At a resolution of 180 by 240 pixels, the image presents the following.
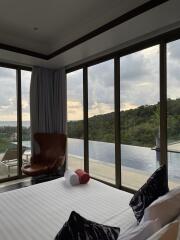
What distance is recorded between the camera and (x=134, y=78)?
10.4 feet

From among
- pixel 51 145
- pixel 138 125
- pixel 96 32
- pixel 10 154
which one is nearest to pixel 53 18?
pixel 96 32

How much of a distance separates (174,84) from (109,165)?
1.89m

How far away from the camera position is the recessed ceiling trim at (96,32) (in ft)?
6.97

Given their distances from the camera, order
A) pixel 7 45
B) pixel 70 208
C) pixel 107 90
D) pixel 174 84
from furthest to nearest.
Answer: pixel 107 90 → pixel 7 45 → pixel 174 84 → pixel 70 208

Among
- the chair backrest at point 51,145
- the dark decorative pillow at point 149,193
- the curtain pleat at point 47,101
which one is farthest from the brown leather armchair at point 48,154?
the dark decorative pillow at point 149,193

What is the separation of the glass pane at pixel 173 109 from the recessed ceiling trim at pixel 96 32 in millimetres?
774

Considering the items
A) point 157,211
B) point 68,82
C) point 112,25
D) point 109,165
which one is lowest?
point 109,165

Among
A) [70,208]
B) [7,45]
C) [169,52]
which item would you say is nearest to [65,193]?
[70,208]

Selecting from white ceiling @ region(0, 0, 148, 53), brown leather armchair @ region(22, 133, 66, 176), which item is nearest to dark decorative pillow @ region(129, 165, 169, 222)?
white ceiling @ region(0, 0, 148, 53)

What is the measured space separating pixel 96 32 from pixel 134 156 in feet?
6.80

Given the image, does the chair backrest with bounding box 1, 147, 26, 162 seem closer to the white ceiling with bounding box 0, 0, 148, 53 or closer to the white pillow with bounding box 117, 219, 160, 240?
the white ceiling with bounding box 0, 0, 148, 53

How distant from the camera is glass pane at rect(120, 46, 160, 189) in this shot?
293 centimetres

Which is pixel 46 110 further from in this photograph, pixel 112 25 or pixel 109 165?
pixel 112 25

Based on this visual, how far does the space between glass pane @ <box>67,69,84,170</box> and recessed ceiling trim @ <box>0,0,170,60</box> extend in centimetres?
78
